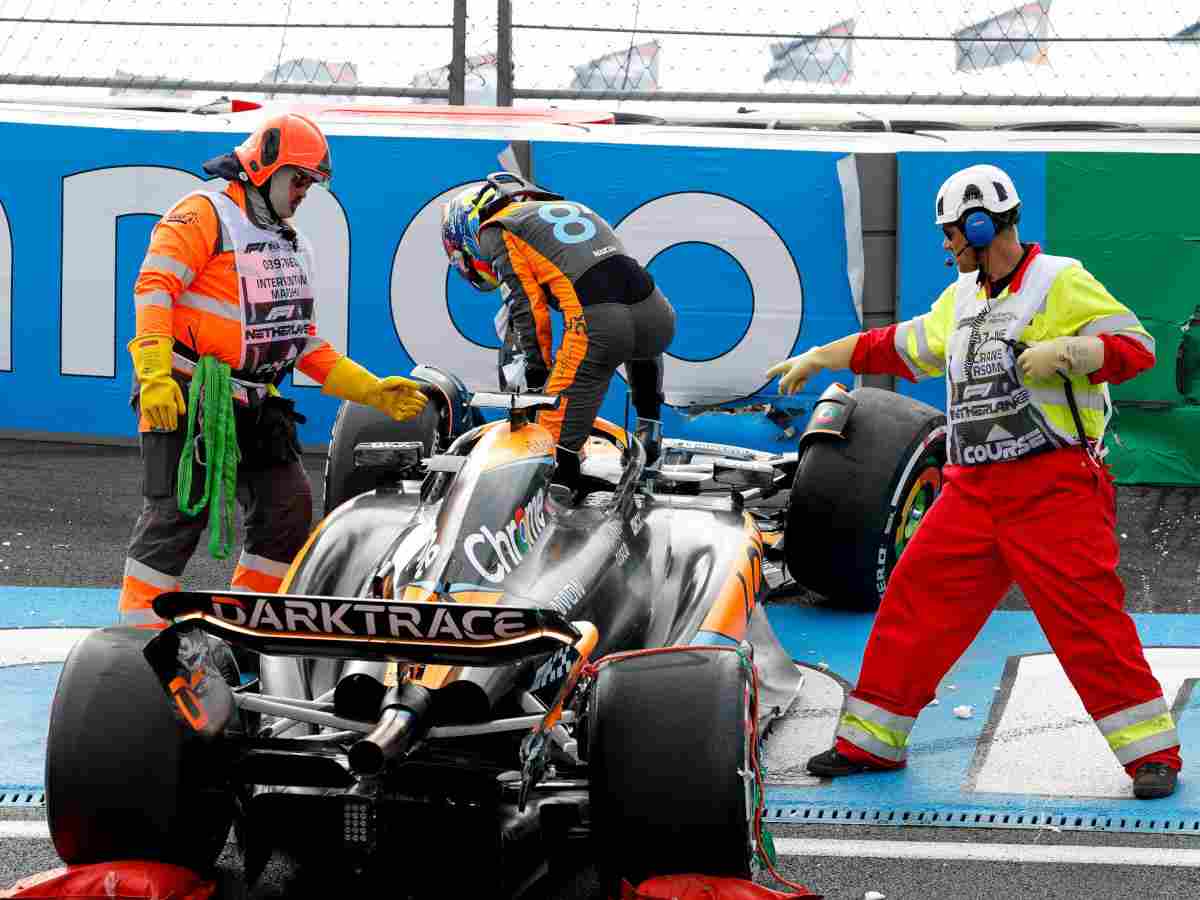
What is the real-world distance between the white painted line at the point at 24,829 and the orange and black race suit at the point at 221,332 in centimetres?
110

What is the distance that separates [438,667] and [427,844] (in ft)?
1.42

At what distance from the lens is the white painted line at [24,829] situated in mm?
5273

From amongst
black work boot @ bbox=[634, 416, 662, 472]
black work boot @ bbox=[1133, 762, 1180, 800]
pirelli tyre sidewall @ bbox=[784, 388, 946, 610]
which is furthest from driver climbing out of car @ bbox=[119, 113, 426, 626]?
black work boot @ bbox=[1133, 762, 1180, 800]

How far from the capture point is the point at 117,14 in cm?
1137

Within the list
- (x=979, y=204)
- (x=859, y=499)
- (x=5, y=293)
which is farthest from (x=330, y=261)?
(x=979, y=204)

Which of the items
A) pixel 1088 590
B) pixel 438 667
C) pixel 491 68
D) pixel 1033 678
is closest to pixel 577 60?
pixel 491 68

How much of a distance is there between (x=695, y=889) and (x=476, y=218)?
3.38 meters

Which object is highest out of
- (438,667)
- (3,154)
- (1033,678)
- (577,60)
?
(577,60)

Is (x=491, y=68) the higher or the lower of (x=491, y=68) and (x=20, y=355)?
the higher

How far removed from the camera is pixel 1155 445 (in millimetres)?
10023

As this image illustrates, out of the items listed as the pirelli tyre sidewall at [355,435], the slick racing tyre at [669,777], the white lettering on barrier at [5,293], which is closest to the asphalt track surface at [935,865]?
the slick racing tyre at [669,777]

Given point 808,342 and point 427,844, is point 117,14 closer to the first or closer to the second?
point 808,342

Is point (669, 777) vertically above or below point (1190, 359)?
below

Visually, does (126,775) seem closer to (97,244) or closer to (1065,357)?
(1065,357)
